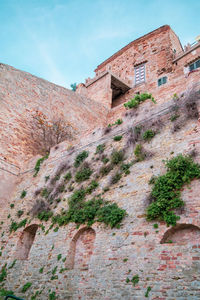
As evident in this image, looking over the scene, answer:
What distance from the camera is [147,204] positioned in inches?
243

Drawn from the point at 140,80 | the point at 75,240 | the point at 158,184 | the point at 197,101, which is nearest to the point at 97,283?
the point at 75,240

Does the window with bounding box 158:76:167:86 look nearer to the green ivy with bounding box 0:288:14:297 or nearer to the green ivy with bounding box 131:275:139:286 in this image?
the green ivy with bounding box 131:275:139:286

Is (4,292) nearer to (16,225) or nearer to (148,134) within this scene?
(16,225)

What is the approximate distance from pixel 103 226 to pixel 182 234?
7.06 feet

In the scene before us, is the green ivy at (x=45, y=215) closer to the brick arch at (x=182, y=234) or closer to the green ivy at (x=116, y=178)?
the green ivy at (x=116, y=178)

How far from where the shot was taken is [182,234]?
5332mm

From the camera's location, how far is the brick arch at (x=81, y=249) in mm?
6828

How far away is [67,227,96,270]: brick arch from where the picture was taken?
683 centimetres

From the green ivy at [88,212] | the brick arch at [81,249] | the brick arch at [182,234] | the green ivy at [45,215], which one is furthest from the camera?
the green ivy at [45,215]

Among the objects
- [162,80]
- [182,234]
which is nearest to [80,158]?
[182,234]

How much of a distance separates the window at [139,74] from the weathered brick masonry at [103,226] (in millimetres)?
9197

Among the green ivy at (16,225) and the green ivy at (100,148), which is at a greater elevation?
the green ivy at (100,148)

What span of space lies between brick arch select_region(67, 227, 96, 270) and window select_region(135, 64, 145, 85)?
1580 centimetres

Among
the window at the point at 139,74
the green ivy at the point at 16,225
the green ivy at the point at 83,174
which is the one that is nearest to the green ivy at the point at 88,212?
the green ivy at the point at 83,174
